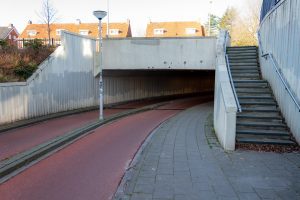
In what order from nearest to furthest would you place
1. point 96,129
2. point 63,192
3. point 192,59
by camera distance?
point 63,192
point 96,129
point 192,59

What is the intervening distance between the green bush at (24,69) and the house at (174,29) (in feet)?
160

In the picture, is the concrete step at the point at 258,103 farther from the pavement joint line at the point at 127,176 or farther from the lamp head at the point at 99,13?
the lamp head at the point at 99,13

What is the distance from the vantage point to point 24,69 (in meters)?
13.9

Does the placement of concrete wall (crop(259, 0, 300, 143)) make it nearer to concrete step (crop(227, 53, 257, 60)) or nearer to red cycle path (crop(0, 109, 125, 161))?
concrete step (crop(227, 53, 257, 60))

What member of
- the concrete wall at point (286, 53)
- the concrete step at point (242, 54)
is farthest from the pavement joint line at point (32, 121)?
the concrete wall at point (286, 53)

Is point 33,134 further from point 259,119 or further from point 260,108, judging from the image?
point 260,108

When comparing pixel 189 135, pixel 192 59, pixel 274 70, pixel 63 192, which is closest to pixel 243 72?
pixel 274 70

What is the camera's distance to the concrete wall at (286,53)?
27.4ft

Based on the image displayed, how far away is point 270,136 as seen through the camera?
28.5 ft

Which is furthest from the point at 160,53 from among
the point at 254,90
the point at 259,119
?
the point at 259,119

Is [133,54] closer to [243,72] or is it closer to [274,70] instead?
[243,72]

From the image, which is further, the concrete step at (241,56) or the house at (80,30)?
the house at (80,30)

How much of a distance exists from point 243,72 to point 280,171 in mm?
6655

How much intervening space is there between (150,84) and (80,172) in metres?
19.9
